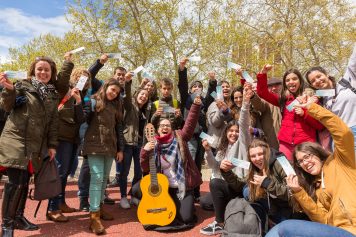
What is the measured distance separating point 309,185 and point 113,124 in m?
2.72

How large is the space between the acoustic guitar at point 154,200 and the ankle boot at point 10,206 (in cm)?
158

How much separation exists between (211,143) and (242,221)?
1067mm

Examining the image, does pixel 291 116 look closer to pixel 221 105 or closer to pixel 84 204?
pixel 221 105

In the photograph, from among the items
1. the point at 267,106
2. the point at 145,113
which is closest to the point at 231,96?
the point at 267,106

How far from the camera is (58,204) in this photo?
477cm

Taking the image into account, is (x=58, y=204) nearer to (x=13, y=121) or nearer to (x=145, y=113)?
(x=13, y=121)

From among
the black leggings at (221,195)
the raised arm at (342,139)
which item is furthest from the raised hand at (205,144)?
the raised arm at (342,139)

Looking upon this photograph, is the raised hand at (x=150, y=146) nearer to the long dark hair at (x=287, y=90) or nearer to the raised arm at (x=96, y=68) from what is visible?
the raised arm at (x=96, y=68)

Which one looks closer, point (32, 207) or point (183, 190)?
point (183, 190)

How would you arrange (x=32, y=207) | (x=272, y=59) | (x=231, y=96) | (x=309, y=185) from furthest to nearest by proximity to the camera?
1. (x=272, y=59)
2. (x=231, y=96)
3. (x=32, y=207)
4. (x=309, y=185)

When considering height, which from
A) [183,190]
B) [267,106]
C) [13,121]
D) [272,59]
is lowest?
[183,190]

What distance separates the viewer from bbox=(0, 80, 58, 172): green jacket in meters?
3.79

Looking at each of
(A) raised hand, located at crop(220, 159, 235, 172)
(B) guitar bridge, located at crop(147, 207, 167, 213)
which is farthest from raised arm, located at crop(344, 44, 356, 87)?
(B) guitar bridge, located at crop(147, 207, 167, 213)

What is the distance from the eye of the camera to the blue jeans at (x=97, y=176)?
4430 mm
